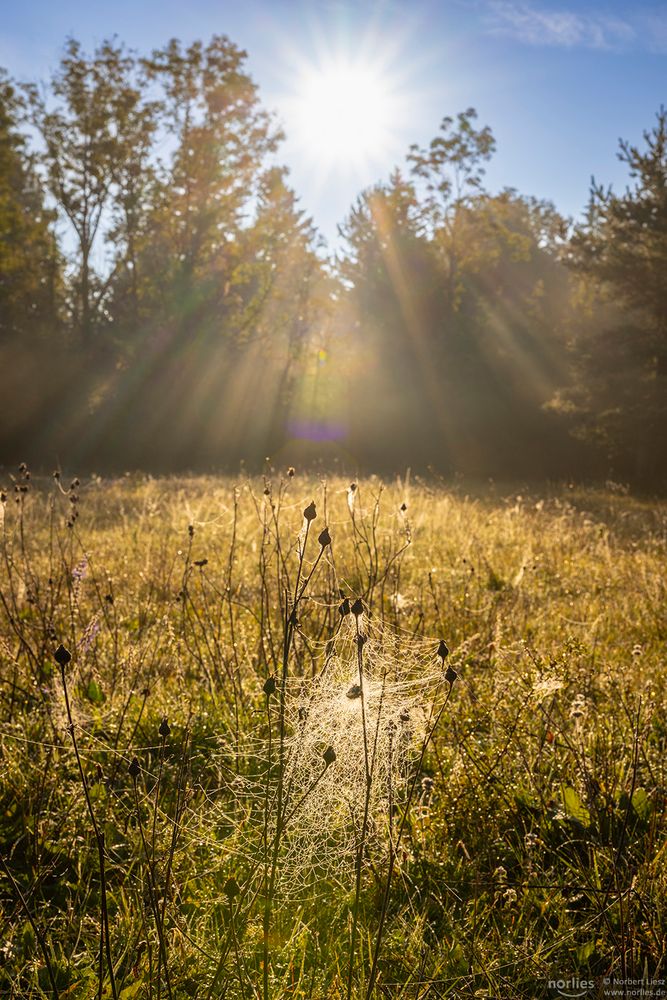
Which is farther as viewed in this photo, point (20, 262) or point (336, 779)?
point (20, 262)

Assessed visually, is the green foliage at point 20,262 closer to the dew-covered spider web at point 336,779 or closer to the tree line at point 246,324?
the tree line at point 246,324

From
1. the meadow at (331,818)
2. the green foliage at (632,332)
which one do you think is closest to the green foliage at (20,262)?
the green foliage at (632,332)

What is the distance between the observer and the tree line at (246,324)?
2155cm

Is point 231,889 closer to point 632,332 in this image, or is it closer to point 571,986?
point 571,986

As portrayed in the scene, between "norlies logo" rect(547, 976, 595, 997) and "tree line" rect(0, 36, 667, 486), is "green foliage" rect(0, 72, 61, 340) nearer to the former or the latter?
"tree line" rect(0, 36, 667, 486)

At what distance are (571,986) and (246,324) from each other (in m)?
25.3

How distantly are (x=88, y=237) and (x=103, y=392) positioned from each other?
593 cm

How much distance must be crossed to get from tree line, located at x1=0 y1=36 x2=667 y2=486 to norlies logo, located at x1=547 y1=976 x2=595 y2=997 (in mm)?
17775

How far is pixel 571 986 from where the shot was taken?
4.83 ft

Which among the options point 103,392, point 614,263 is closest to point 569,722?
point 614,263

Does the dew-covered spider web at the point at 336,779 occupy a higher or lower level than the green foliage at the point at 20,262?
lower

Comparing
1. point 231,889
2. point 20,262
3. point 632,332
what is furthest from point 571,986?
point 20,262

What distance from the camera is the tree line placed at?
70.7 feet

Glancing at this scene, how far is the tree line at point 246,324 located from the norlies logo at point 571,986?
58.3ft
